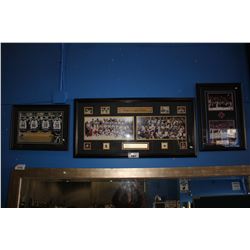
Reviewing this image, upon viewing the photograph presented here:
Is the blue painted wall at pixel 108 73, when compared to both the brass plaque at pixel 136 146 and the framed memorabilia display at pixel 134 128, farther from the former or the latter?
the brass plaque at pixel 136 146

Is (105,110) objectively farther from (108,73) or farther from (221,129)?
(221,129)

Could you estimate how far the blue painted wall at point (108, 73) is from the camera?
6.57 ft

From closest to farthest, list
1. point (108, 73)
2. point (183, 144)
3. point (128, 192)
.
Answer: point (128, 192)
point (183, 144)
point (108, 73)

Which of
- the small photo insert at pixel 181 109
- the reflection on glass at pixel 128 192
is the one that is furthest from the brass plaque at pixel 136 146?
the small photo insert at pixel 181 109

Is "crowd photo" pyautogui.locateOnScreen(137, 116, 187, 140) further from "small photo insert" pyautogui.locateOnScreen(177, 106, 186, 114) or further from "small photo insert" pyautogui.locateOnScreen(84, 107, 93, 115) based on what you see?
"small photo insert" pyautogui.locateOnScreen(84, 107, 93, 115)

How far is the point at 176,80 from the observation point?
2021 millimetres

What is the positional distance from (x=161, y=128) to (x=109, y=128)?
0.38 m

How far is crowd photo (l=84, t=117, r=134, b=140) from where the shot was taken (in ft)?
6.36

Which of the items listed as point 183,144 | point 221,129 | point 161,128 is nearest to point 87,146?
point 161,128

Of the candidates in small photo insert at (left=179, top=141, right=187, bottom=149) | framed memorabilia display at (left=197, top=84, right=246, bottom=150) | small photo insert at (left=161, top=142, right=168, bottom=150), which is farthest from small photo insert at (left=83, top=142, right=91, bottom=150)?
framed memorabilia display at (left=197, top=84, right=246, bottom=150)

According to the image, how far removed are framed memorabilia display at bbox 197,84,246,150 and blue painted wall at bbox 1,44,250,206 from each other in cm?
7

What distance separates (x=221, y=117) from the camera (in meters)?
1.96
